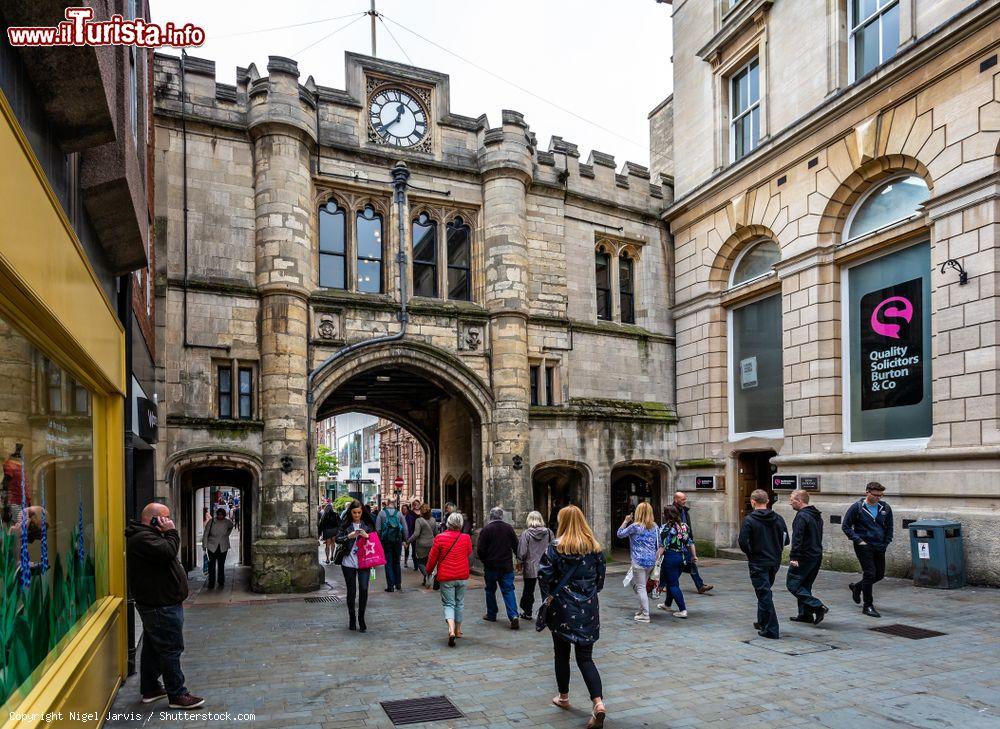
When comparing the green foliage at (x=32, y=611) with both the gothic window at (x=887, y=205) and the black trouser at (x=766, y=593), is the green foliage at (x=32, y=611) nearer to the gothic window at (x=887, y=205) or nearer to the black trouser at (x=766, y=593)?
the black trouser at (x=766, y=593)

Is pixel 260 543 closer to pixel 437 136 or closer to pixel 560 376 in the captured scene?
pixel 560 376

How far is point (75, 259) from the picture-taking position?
5.16 meters

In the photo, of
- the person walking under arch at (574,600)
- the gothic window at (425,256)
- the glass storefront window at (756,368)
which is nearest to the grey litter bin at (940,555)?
the glass storefront window at (756,368)

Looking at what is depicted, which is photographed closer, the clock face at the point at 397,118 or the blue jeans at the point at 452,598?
the blue jeans at the point at 452,598

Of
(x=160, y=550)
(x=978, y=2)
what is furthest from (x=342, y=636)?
(x=978, y=2)

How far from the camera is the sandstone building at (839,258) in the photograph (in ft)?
41.0

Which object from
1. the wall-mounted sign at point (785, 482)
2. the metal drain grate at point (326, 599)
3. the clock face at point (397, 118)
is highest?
the clock face at point (397, 118)

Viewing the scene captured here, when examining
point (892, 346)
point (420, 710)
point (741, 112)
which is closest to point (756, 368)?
point (892, 346)

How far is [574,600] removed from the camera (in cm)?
606

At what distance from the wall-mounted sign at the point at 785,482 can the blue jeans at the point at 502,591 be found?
26.0 feet

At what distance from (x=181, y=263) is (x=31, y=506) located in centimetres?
1206

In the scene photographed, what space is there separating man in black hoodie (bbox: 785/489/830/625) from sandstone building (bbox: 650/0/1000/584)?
4399mm

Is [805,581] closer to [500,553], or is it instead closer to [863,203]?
[500,553]

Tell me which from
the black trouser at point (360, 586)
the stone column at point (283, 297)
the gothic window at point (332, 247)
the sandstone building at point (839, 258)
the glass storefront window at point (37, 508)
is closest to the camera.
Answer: the glass storefront window at point (37, 508)
